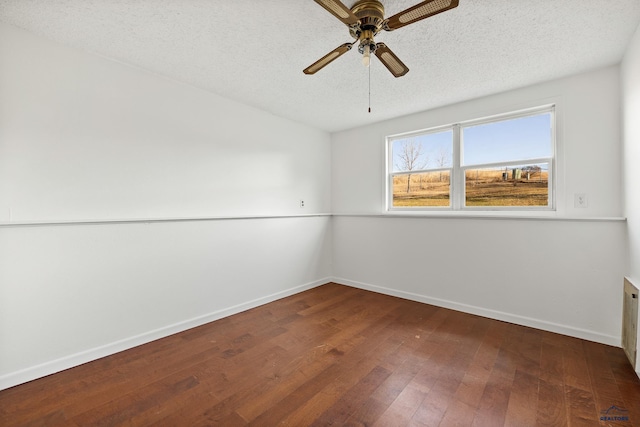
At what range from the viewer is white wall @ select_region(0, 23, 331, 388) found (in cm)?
187

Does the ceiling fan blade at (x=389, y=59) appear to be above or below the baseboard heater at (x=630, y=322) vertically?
above

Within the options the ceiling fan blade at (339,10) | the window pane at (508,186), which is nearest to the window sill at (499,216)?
the window pane at (508,186)

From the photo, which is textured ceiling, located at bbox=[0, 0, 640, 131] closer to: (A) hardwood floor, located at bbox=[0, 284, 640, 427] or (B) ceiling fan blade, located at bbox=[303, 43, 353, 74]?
(B) ceiling fan blade, located at bbox=[303, 43, 353, 74]

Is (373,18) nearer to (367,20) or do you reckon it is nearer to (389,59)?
(367,20)

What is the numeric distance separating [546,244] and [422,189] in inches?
57.5

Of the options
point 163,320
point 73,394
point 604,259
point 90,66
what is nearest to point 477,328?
point 604,259

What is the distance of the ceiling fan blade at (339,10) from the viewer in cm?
135

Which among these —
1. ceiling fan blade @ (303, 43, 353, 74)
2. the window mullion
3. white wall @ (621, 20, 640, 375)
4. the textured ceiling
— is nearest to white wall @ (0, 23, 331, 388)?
the textured ceiling

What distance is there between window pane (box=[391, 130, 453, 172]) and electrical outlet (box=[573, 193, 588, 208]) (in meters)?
1.24

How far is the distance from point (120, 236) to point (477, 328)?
343cm

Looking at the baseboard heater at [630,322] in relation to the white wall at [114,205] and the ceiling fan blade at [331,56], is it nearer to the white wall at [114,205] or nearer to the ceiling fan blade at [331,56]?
the ceiling fan blade at [331,56]

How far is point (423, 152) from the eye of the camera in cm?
363

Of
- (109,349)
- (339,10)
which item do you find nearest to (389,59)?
(339,10)

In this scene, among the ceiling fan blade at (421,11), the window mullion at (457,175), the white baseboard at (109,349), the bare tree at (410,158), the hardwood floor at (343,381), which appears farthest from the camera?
the bare tree at (410,158)
